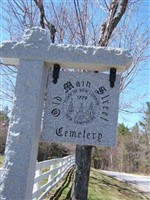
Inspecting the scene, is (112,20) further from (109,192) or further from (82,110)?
(109,192)

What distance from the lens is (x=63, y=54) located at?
2945 mm

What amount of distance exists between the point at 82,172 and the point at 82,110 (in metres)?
2.85

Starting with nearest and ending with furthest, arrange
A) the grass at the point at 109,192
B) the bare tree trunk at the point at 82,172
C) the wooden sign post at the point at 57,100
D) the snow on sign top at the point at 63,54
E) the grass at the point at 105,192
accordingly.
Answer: the wooden sign post at the point at 57,100 < the snow on sign top at the point at 63,54 < the bare tree trunk at the point at 82,172 < the grass at the point at 105,192 < the grass at the point at 109,192

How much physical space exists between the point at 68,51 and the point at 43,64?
0.28 meters

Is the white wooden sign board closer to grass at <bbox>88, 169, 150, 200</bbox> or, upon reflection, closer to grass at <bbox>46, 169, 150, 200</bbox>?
grass at <bbox>46, 169, 150, 200</bbox>

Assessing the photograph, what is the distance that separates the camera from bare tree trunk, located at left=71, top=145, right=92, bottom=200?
17.5 feet

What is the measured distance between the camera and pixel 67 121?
2871 mm

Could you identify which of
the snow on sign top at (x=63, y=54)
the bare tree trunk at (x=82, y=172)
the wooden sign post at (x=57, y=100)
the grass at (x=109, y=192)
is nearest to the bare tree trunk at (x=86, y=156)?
the bare tree trunk at (x=82, y=172)

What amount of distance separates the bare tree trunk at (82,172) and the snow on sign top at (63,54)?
2.78 metres

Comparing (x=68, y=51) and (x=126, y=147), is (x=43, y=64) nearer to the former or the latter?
(x=68, y=51)

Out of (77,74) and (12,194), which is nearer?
(12,194)

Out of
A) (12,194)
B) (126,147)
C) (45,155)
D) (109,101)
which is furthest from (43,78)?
(126,147)

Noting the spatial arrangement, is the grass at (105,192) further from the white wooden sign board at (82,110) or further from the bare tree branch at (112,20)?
the white wooden sign board at (82,110)

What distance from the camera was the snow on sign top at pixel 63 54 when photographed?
289 centimetres
